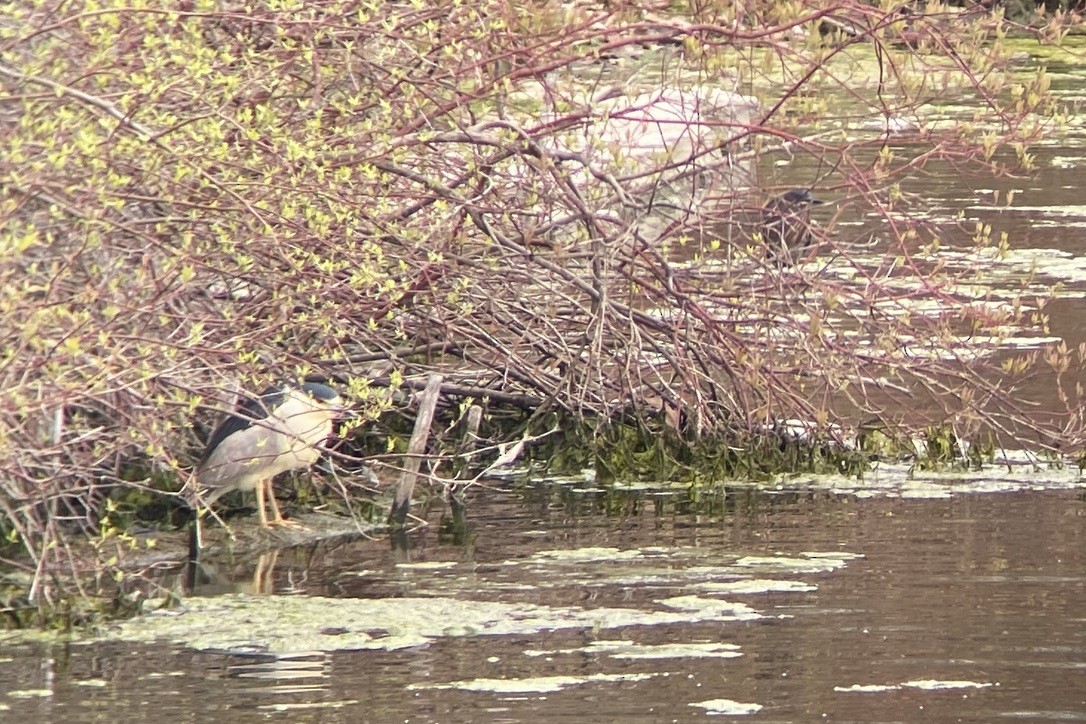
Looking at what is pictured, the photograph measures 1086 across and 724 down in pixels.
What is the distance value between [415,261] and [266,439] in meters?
0.94

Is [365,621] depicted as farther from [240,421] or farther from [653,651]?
[240,421]

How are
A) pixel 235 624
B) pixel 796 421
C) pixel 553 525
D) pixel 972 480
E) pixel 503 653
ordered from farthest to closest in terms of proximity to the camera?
pixel 796 421, pixel 972 480, pixel 553 525, pixel 235 624, pixel 503 653

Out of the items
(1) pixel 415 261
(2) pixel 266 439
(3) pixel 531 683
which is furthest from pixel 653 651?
(1) pixel 415 261

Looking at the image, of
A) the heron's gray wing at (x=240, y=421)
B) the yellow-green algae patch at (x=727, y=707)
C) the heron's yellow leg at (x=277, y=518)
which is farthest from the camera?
the heron's yellow leg at (x=277, y=518)

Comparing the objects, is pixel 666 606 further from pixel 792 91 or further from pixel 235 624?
pixel 792 91

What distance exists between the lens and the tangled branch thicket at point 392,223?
22.9ft

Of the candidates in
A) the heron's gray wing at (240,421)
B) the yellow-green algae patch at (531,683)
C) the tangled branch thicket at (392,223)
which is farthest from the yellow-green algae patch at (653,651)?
the heron's gray wing at (240,421)

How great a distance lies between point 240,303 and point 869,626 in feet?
9.91

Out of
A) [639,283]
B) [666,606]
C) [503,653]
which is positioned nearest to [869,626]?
[666,606]

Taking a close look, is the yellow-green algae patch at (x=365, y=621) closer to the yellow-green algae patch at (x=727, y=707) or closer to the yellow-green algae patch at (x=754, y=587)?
the yellow-green algae patch at (x=754, y=587)

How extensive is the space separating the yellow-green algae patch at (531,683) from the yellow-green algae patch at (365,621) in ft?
1.66

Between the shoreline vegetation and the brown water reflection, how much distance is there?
48 cm

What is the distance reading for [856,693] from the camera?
6242 millimetres

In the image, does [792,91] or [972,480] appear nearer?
[792,91]
